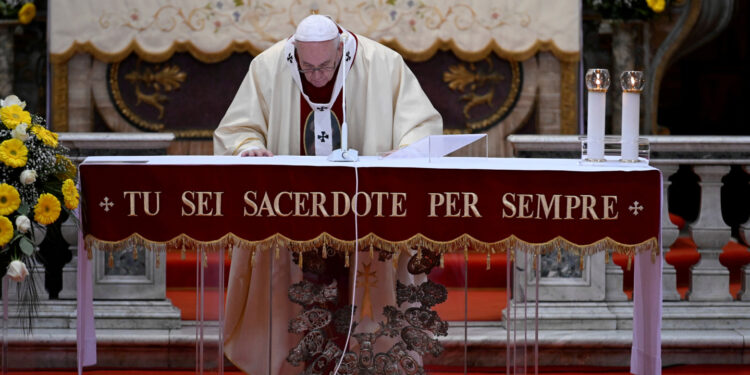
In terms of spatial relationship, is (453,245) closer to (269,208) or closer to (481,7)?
(269,208)

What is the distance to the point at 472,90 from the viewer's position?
24.2 ft

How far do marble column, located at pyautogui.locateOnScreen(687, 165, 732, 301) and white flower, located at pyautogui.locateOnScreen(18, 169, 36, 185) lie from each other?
329 cm

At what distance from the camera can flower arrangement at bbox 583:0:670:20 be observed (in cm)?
724

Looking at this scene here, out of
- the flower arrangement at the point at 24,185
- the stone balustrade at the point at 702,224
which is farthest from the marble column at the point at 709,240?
the flower arrangement at the point at 24,185

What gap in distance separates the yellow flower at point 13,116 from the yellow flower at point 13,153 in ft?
0.25

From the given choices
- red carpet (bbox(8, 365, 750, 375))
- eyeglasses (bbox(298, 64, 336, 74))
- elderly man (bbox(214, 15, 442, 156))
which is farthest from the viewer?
red carpet (bbox(8, 365, 750, 375))

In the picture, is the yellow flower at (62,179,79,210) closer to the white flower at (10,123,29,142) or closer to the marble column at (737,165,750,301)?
the white flower at (10,123,29,142)

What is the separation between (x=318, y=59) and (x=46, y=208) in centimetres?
127

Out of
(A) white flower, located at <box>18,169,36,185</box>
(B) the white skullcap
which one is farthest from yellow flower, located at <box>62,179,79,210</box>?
(B) the white skullcap

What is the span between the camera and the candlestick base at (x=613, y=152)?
160 inches

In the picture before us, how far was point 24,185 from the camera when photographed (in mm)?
3918

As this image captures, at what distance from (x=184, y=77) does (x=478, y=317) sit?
119 inches

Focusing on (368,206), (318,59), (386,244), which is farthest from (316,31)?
(386,244)

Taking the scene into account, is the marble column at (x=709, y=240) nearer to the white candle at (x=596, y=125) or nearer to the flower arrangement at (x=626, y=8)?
the white candle at (x=596, y=125)
